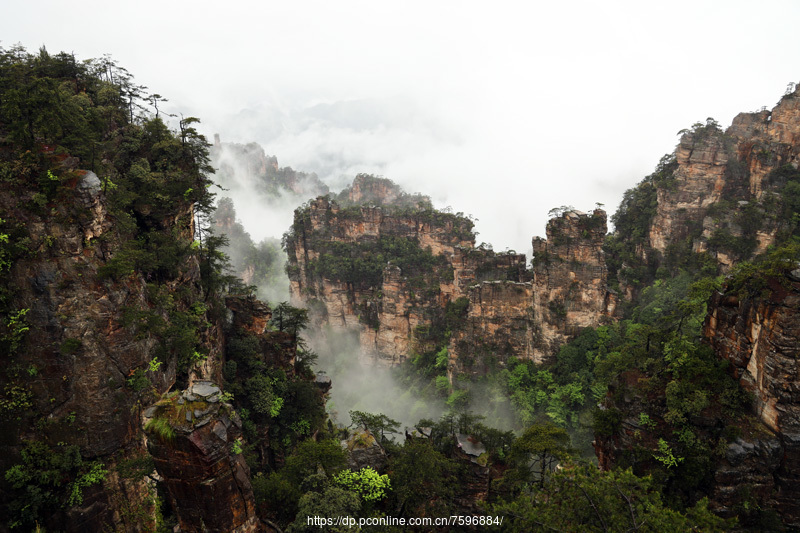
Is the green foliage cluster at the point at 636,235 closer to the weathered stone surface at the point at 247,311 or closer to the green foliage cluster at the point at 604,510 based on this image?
the green foliage cluster at the point at 604,510

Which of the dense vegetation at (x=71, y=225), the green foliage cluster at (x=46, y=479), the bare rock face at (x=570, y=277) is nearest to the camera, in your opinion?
the green foliage cluster at (x=46, y=479)

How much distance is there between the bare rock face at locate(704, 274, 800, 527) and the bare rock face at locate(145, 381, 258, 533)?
18.5 metres

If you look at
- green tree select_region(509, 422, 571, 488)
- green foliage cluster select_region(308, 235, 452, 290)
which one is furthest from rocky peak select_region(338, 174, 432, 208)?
green tree select_region(509, 422, 571, 488)

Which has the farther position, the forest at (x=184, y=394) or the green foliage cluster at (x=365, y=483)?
the green foliage cluster at (x=365, y=483)

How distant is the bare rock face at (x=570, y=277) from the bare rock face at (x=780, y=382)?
18.0 metres

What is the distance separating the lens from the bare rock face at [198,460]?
421 inches

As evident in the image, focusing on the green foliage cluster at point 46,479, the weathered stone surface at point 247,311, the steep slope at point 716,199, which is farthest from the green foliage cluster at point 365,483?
the steep slope at point 716,199

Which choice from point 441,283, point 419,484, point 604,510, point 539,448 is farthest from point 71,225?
point 441,283

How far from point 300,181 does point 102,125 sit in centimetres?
9556

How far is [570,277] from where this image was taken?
34.5 metres

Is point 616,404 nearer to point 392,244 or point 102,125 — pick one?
point 102,125

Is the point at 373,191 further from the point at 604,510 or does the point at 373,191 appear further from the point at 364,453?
the point at 604,510

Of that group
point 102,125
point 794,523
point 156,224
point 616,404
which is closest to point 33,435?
point 156,224

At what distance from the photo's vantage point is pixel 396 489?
17422 millimetres
